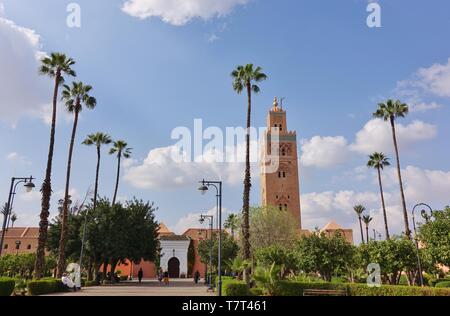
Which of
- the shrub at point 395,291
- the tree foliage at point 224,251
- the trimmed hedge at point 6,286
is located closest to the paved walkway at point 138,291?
the trimmed hedge at point 6,286

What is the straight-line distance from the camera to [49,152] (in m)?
26.8

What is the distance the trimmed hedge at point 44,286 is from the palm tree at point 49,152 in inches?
53.0

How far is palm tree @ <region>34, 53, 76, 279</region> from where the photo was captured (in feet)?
83.6

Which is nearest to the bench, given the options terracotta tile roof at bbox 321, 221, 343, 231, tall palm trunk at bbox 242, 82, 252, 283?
tall palm trunk at bbox 242, 82, 252, 283

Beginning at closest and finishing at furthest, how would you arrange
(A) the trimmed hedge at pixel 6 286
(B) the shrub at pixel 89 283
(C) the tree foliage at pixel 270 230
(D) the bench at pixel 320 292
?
(A) the trimmed hedge at pixel 6 286
(D) the bench at pixel 320 292
(B) the shrub at pixel 89 283
(C) the tree foliage at pixel 270 230

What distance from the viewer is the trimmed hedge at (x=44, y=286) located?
22.1 meters

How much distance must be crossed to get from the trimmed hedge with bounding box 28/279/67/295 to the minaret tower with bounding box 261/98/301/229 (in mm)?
49782

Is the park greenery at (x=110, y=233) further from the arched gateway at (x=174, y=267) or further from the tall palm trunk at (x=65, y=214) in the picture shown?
the arched gateway at (x=174, y=267)

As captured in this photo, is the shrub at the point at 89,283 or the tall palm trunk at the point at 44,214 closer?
the tall palm trunk at the point at 44,214

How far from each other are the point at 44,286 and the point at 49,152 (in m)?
9.38

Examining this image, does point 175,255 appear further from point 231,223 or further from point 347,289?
point 347,289

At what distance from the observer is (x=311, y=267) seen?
1201 inches

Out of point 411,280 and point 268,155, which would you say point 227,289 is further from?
point 268,155

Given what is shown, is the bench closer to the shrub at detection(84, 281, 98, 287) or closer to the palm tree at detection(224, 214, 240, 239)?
the shrub at detection(84, 281, 98, 287)
